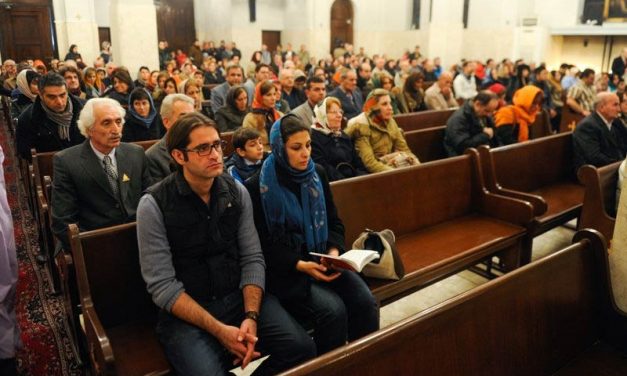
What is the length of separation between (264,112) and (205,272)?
257cm

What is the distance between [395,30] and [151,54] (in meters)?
11.9

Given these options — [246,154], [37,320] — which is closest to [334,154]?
[246,154]

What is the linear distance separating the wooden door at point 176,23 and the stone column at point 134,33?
996cm

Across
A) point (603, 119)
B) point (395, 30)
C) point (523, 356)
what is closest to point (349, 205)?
point (523, 356)

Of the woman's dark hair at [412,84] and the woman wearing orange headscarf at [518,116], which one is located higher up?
the woman's dark hair at [412,84]

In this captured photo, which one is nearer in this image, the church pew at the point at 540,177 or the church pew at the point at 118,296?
the church pew at the point at 118,296

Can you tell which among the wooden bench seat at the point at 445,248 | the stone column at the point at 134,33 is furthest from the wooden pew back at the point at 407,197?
the stone column at the point at 134,33

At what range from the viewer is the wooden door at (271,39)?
1869 cm

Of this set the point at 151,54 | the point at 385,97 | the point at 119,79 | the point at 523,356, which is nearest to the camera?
the point at 523,356

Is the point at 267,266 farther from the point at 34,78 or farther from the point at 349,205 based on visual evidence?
the point at 34,78

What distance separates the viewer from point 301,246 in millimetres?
2426

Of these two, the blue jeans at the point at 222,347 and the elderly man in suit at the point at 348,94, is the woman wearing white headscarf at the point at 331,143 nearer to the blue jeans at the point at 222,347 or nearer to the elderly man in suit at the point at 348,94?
the blue jeans at the point at 222,347

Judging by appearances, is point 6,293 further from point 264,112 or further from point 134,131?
point 264,112

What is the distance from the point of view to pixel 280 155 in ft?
7.82
